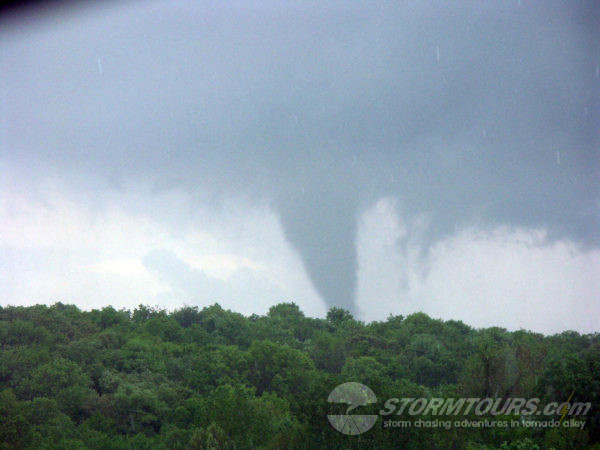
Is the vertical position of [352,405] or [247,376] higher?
[247,376]

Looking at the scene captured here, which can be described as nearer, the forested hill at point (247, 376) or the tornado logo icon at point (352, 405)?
the tornado logo icon at point (352, 405)

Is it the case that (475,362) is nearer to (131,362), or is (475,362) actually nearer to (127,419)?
(127,419)

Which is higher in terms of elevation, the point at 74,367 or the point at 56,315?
the point at 56,315

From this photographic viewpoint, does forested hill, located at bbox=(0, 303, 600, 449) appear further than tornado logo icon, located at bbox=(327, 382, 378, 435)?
Yes

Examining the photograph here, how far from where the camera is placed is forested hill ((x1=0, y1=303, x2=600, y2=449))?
21.4 meters

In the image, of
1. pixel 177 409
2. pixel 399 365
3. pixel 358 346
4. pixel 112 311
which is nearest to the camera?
pixel 177 409

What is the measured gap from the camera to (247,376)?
4412cm

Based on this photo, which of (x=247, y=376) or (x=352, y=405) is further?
(x=247, y=376)

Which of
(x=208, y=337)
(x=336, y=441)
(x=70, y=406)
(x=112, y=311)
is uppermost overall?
(x=112, y=311)

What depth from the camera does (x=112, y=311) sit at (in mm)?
62938

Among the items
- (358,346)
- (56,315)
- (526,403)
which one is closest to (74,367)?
(56,315)

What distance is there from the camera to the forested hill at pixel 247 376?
21.4 meters

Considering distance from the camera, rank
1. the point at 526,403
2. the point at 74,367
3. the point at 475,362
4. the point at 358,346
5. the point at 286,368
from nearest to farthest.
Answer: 1. the point at 526,403
2. the point at 475,362
3. the point at 74,367
4. the point at 286,368
5. the point at 358,346

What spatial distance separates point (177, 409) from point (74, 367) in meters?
10.4
